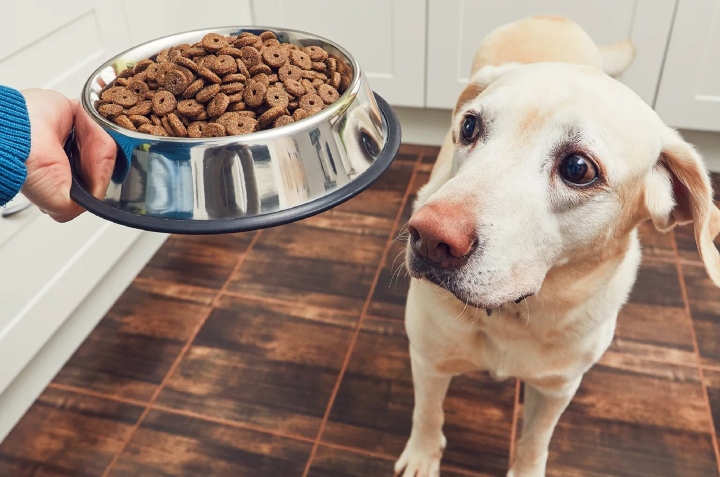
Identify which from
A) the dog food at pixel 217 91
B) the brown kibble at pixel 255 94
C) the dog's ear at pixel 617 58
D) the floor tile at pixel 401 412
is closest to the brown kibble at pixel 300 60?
the dog food at pixel 217 91

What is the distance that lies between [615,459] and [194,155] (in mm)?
1346

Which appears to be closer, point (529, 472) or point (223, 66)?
point (223, 66)

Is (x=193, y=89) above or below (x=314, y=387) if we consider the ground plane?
above

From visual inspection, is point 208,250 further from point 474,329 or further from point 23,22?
point 474,329

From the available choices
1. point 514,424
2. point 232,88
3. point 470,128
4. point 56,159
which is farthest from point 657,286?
point 56,159

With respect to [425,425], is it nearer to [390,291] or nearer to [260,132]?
[390,291]

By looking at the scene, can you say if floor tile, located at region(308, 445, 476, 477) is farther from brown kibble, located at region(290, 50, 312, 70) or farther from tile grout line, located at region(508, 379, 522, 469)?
brown kibble, located at region(290, 50, 312, 70)

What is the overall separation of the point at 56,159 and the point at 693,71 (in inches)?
92.4

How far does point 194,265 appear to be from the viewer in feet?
7.57

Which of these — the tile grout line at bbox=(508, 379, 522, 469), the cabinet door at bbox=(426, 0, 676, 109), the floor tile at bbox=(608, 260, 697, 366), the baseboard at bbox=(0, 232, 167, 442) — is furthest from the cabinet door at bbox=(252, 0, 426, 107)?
the tile grout line at bbox=(508, 379, 522, 469)

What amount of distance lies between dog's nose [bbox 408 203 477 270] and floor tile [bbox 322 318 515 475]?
2.88 feet

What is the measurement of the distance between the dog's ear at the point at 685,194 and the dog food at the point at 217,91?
23.6 inches

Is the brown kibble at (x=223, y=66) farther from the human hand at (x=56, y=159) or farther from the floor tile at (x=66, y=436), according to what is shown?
the floor tile at (x=66, y=436)

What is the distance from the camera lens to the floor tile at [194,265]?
2.20 meters
